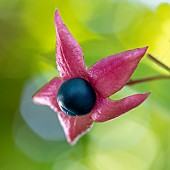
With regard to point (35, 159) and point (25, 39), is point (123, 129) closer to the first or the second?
point (35, 159)

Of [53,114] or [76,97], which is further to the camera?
[53,114]

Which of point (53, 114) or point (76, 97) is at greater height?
point (76, 97)

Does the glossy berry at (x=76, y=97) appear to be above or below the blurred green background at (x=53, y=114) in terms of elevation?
above

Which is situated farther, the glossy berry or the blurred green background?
the blurred green background

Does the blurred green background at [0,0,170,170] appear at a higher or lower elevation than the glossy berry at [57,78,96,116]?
lower
